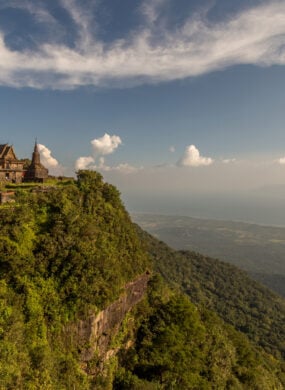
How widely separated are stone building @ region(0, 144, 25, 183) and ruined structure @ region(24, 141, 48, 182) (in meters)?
0.90

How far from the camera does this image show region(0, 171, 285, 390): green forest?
17.9 meters

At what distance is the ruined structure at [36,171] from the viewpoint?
40706 mm

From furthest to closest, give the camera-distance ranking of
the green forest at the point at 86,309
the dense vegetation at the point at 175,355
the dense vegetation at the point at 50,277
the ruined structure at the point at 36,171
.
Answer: the ruined structure at the point at 36,171 < the dense vegetation at the point at 175,355 < the green forest at the point at 86,309 < the dense vegetation at the point at 50,277

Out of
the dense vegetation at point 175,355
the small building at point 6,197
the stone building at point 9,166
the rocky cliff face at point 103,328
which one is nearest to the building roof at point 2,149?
the stone building at point 9,166

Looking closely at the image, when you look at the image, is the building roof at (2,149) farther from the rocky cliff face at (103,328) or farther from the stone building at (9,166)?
the rocky cliff face at (103,328)

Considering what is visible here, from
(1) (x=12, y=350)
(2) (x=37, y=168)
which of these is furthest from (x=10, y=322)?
(2) (x=37, y=168)

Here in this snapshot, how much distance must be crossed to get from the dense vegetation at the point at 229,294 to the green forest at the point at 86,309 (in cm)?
4688

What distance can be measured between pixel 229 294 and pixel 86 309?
93784 mm

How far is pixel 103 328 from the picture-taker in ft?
77.3

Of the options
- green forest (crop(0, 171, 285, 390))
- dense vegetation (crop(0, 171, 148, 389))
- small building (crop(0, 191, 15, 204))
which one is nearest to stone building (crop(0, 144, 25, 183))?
green forest (crop(0, 171, 285, 390))

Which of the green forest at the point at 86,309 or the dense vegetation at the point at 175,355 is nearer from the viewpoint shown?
the green forest at the point at 86,309

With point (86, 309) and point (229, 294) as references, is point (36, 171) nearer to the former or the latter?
point (86, 309)

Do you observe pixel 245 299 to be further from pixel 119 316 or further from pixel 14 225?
pixel 14 225

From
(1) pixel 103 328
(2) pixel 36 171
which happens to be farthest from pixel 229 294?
(1) pixel 103 328
